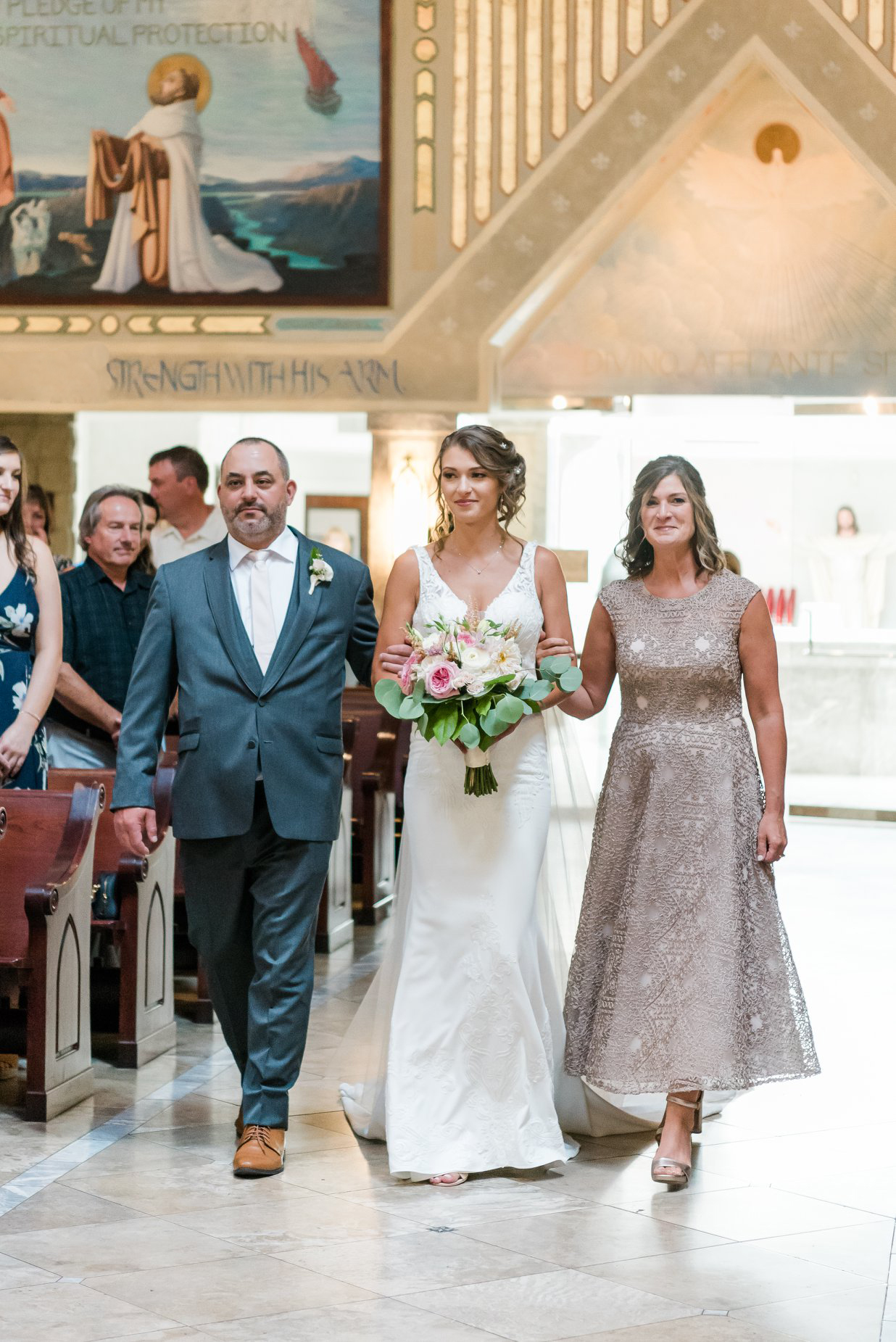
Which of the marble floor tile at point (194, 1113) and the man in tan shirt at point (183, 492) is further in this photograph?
the man in tan shirt at point (183, 492)

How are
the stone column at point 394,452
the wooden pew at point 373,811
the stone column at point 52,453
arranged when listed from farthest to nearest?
the stone column at point 52,453 < the stone column at point 394,452 < the wooden pew at point 373,811

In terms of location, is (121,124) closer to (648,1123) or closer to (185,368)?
(185,368)

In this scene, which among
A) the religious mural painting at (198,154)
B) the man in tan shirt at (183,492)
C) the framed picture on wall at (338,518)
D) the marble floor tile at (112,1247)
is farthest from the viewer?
the framed picture on wall at (338,518)

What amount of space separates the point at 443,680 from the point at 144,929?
2.07 metres

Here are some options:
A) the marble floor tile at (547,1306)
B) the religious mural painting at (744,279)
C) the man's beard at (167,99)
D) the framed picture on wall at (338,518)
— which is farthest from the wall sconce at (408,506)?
the marble floor tile at (547,1306)

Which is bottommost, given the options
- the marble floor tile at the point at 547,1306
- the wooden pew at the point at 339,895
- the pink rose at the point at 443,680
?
the marble floor tile at the point at 547,1306

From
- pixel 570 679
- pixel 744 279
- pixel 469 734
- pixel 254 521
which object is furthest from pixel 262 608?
pixel 744 279

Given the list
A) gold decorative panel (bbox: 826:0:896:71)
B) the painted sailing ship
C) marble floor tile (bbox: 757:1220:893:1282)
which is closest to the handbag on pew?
marble floor tile (bbox: 757:1220:893:1282)

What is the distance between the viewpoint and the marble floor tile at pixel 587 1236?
13.0 ft

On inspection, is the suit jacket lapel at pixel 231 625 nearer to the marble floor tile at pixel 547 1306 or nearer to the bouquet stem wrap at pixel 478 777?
the bouquet stem wrap at pixel 478 777

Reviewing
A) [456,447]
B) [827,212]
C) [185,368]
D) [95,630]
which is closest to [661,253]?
[827,212]

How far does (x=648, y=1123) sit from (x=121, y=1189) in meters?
1.57

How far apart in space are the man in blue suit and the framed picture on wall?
12.3 m

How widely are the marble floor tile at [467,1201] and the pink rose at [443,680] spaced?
4.23 feet
